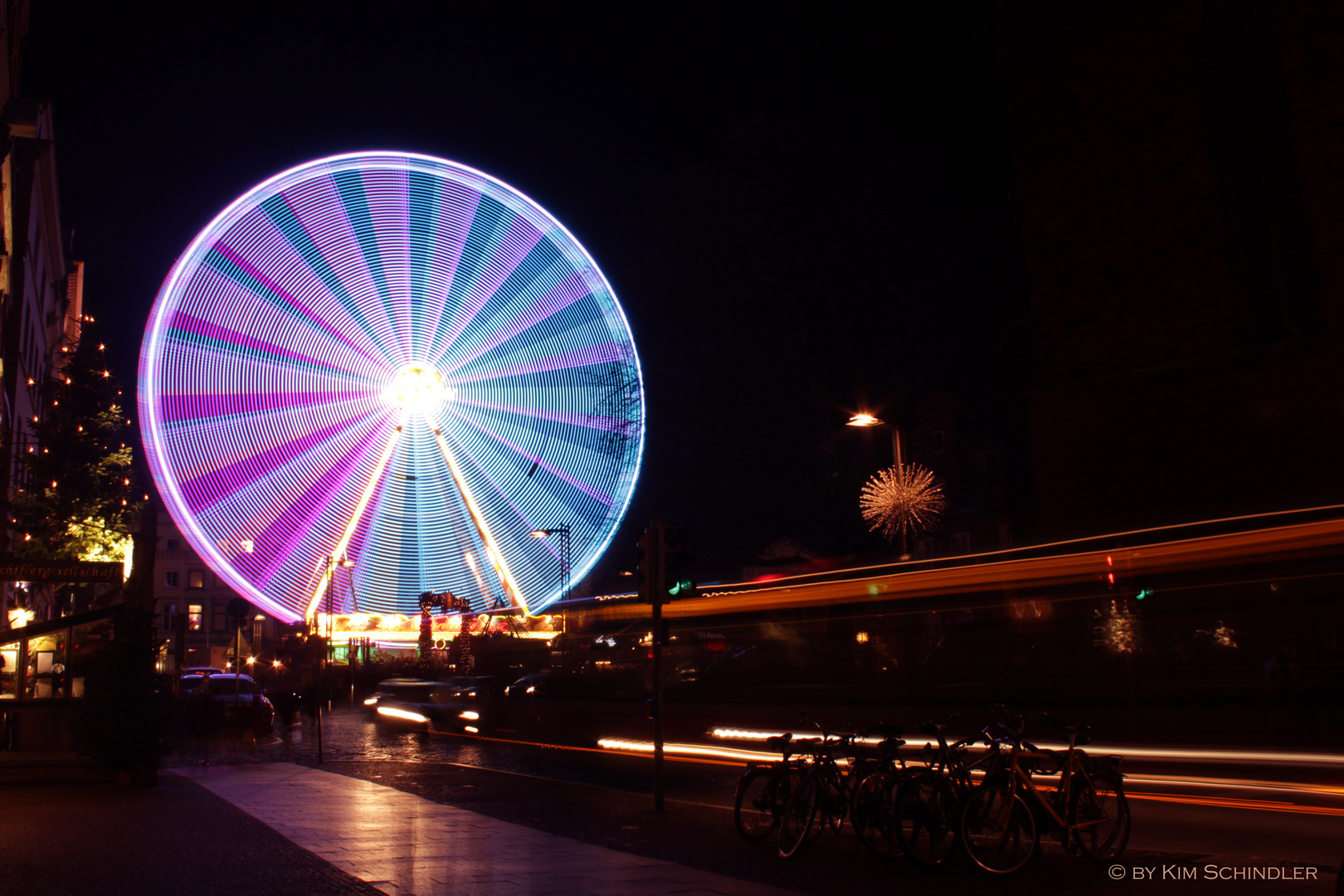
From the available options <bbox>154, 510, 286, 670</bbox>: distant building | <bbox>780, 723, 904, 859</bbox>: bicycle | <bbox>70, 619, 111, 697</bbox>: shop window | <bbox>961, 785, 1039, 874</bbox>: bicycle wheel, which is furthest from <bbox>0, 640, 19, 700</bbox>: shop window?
<bbox>154, 510, 286, 670</bbox>: distant building

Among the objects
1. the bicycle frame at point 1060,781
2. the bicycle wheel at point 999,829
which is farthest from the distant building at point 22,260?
the bicycle frame at point 1060,781

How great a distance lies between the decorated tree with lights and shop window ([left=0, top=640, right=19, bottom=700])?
27.4 feet

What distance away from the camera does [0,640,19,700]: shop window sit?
50.5 ft

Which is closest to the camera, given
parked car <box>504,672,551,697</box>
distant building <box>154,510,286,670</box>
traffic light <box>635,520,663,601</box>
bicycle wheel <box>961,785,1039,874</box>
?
bicycle wheel <box>961,785,1039,874</box>

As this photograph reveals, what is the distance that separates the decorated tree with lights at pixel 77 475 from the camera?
25.0 m

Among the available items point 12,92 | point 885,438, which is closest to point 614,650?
point 885,438

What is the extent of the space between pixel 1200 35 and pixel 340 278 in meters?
19.7

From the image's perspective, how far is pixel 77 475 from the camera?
2659 cm

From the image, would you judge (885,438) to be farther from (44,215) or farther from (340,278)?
(44,215)

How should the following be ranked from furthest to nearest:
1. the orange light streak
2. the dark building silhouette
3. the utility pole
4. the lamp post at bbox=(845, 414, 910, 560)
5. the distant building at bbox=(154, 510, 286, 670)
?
the distant building at bbox=(154, 510, 286, 670)
the lamp post at bbox=(845, 414, 910, 560)
the dark building silhouette
the utility pole
the orange light streak

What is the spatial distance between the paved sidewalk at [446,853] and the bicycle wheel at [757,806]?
110cm

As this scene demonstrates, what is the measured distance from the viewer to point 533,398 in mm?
28969

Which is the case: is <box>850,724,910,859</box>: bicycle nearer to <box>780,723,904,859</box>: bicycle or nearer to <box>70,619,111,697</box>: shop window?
<box>780,723,904,859</box>: bicycle

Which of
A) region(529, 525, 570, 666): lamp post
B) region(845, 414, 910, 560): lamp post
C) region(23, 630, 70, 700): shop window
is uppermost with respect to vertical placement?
region(845, 414, 910, 560): lamp post
